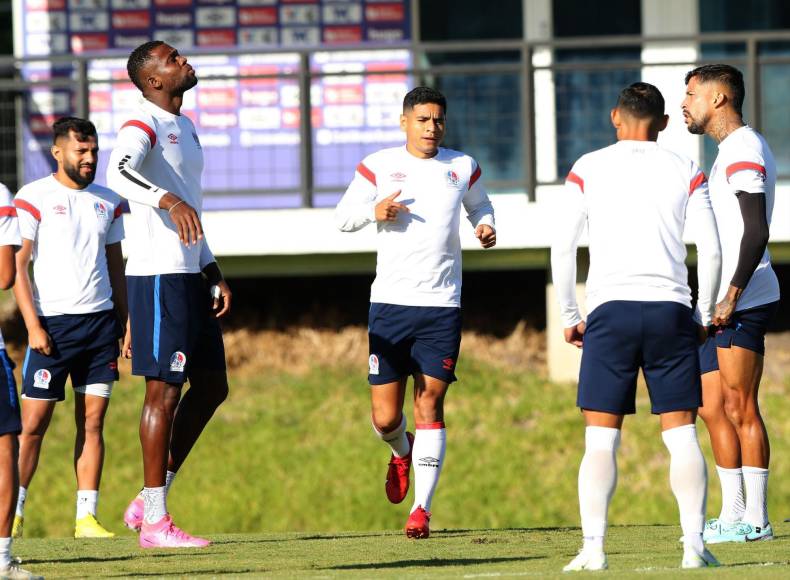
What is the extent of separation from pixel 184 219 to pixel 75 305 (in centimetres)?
198

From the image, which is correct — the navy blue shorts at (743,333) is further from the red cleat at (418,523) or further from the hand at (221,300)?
the hand at (221,300)

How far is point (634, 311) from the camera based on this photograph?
6.25 meters

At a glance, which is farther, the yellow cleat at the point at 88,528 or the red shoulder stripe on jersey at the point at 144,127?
the yellow cleat at the point at 88,528

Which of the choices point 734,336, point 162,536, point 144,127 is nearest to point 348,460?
point 162,536

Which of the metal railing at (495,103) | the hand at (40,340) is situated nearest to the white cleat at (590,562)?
the hand at (40,340)

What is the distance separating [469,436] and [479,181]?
579cm

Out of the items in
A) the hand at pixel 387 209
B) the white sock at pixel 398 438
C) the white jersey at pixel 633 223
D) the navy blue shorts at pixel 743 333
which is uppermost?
the hand at pixel 387 209

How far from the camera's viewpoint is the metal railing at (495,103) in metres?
14.7

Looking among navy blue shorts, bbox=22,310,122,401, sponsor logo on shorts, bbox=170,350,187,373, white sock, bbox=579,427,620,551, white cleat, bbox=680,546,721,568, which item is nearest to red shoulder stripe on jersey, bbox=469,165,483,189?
sponsor logo on shorts, bbox=170,350,187,373

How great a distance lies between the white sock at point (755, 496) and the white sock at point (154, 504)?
111 inches

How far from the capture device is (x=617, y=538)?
8336 mm

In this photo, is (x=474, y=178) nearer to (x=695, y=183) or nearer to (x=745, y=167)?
(x=745, y=167)

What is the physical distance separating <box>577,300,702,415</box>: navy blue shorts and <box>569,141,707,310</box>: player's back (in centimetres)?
6

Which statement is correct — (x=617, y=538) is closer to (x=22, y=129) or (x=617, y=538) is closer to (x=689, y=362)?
(x=689, y=362)
